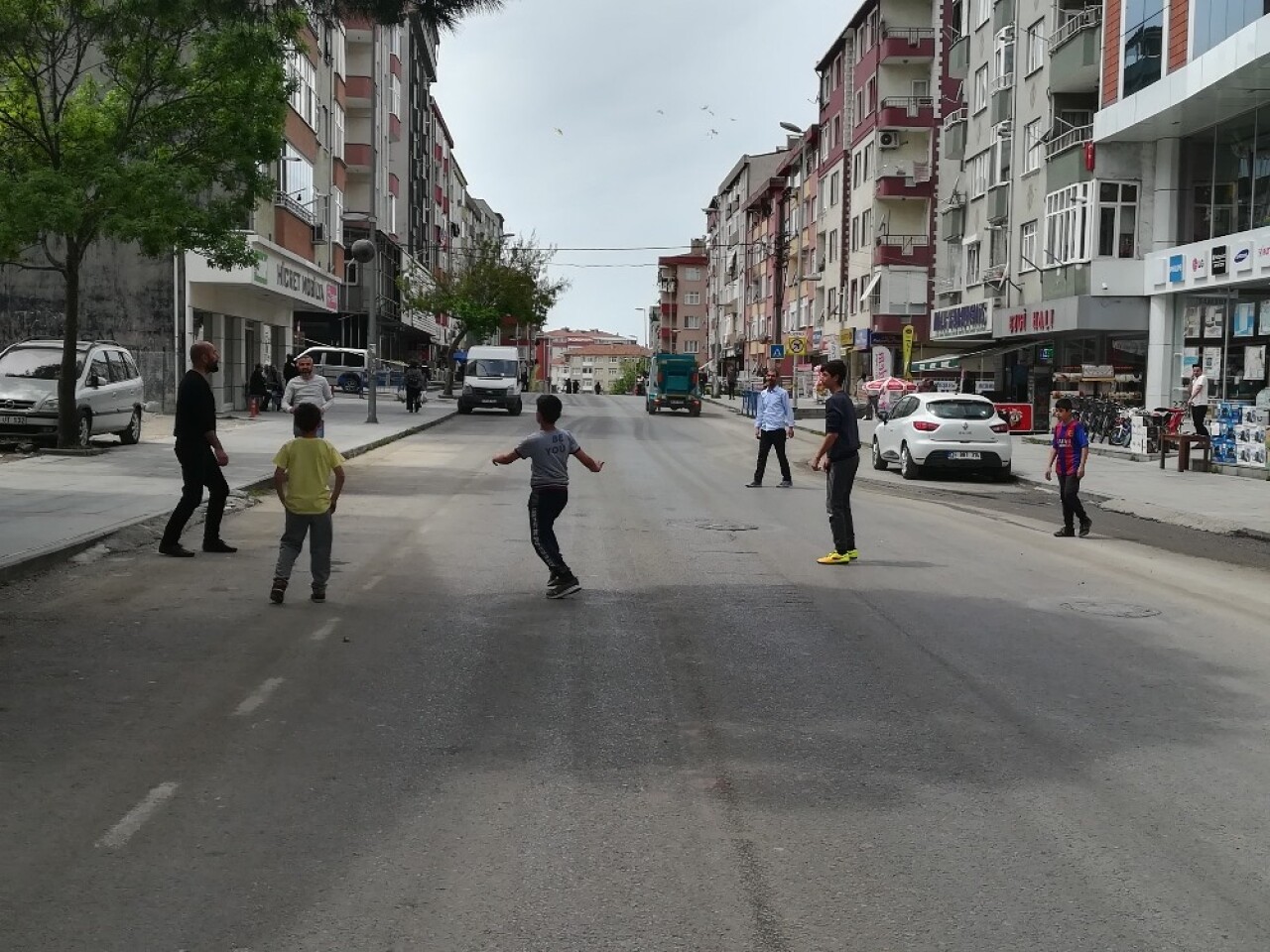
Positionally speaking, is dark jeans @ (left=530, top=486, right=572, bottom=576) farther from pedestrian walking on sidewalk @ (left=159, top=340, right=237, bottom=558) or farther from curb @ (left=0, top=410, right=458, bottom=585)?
curb @ (left=0, top=410, right=458, bottom=585)

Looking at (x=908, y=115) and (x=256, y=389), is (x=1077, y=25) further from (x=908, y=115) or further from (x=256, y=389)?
(x=256, y=389)

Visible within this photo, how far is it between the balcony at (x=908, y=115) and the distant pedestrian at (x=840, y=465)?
46.6 metres

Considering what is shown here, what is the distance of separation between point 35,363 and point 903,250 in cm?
4028

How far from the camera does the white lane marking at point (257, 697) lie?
650cm

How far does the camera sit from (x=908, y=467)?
23906 millimetres

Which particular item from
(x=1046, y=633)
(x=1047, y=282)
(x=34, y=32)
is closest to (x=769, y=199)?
(x=1047, y=282)

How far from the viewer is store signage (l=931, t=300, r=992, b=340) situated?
137 feet

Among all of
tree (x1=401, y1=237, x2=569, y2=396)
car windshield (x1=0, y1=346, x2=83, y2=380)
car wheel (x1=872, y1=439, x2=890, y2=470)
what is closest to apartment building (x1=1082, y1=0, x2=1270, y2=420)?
car wheel (x1=872, y1=439, x2=890, y2=470)

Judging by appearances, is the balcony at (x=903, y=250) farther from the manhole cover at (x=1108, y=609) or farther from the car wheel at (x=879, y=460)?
the manhole cover at (x=1108, y=609)

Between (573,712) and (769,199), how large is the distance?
8796 cm

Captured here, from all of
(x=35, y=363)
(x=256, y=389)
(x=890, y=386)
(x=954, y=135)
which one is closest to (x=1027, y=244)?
(x=890, y=386)

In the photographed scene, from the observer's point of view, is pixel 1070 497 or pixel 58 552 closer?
pixel 58 552

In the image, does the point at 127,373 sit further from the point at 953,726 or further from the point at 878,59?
the point at 878,59

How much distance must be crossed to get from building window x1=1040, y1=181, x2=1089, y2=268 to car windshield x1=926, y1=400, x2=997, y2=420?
11850 mm
